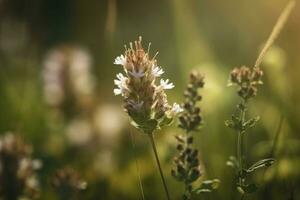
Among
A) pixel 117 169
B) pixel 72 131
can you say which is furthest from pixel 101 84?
pixel 117 169

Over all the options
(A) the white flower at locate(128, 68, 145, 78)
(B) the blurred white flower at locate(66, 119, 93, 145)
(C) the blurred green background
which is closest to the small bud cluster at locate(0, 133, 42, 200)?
(C) the blurred green background

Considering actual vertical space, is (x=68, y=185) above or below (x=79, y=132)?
below

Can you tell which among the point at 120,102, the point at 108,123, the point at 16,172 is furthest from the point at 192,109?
the point at 120,102

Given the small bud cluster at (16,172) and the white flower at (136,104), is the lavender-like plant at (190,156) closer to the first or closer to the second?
the white flower at (136,104)

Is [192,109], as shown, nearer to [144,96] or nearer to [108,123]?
[144,96]

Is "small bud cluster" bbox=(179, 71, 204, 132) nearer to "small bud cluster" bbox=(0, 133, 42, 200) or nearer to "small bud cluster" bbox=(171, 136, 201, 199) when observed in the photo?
"small bud cluster" bbox=(171, 136, 201, 199)

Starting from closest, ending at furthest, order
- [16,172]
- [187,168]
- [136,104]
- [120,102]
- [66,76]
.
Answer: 1. [136,104]
2. [187,168]
3. [16,172]
4. [66,76]
5. [120,102]
